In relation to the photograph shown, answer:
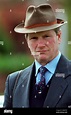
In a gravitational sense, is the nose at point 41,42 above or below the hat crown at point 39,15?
below

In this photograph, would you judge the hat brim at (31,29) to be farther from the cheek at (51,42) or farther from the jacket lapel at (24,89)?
the jacket lapel at (24,89)

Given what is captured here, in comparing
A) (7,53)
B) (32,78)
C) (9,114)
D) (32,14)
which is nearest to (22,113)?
(9,114)

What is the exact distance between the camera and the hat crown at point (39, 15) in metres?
1.71

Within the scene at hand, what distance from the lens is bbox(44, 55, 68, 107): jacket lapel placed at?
67.9 inches

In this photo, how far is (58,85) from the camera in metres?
1.73

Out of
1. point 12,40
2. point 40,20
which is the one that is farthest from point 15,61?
point 40,20

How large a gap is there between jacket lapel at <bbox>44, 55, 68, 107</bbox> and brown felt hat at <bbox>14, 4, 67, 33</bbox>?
16cm

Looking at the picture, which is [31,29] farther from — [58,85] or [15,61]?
[58,85]

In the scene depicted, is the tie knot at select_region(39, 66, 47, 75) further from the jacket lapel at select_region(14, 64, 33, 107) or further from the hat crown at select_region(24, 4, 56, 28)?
the hat crown at select_region(24, 4, 56, 28)

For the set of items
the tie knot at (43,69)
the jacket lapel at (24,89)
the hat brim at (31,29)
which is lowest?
the jacket lapel at (24,89)

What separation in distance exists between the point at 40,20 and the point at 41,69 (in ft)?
0.76

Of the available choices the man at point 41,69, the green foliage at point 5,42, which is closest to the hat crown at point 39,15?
the man at point 41,69

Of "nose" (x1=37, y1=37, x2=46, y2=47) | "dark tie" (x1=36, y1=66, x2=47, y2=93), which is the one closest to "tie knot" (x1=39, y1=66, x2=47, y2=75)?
"dark tie" (x1=36, y1=66, x2=47, y2=93)

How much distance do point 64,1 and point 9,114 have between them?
594 mm
